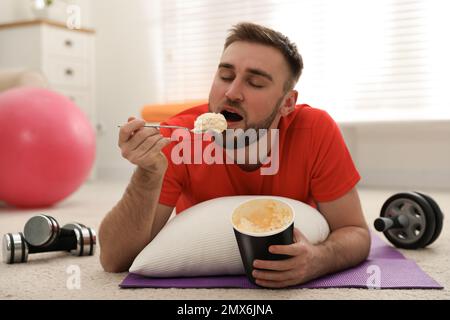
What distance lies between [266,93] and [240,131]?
0.39 ft

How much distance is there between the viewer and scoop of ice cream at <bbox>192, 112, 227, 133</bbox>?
129cm

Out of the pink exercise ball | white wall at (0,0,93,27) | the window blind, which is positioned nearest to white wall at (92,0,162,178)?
white wall at (0,0,93,27)

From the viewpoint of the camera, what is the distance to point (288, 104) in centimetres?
151

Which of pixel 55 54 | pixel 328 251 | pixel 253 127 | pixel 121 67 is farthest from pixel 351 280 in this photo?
pixel 121 67

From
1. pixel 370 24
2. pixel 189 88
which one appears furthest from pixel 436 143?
pixel 189 88

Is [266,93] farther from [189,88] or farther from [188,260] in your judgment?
[189,88]

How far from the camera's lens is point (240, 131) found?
54.4 inches

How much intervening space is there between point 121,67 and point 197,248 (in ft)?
12.4

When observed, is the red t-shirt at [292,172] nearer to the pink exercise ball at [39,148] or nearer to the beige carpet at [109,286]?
the beige carpet at [109,286]

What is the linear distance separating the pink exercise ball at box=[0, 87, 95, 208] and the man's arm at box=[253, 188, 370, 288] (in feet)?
5.55

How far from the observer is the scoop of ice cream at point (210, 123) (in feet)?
4.22

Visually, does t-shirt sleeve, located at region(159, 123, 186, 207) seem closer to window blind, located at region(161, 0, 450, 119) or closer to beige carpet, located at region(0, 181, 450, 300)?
beige carpet, located at region(0, 181, 450, 300)

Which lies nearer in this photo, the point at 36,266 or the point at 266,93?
the point at 266,93
